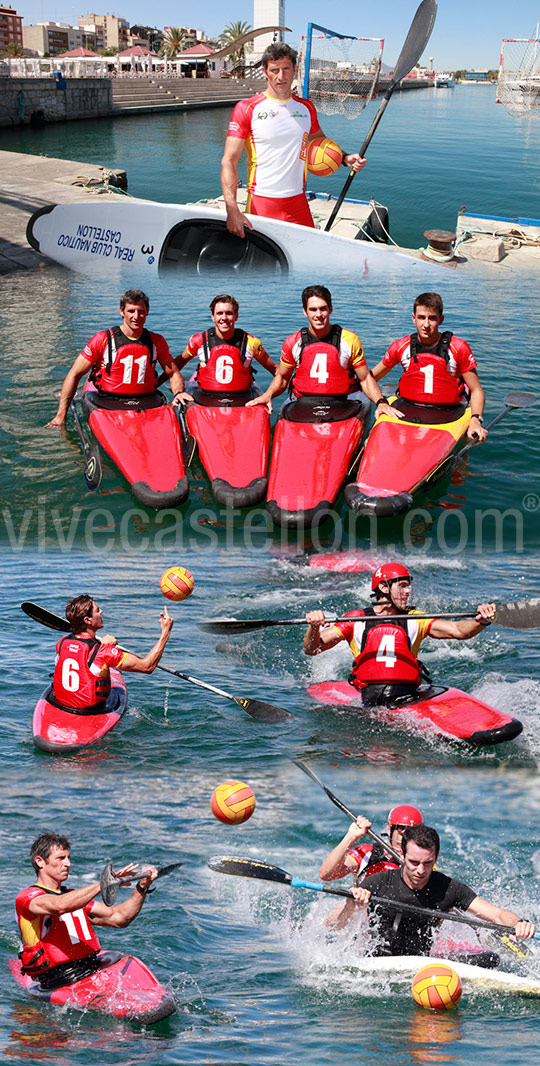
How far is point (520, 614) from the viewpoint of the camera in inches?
230

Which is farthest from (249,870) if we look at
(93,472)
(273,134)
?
(273,134)

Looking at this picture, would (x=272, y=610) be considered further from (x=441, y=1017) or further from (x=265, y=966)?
(x=441, y=1017)

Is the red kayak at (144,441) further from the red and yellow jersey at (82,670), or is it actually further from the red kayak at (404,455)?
the red and yellow jersey at (82,670)

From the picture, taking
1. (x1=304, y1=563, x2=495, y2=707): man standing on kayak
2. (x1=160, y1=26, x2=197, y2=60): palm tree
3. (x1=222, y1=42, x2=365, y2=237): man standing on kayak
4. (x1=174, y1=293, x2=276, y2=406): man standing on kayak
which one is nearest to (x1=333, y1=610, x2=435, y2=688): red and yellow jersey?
(x1=304, y1=563, x2=495, y2=707): man standing on kayak

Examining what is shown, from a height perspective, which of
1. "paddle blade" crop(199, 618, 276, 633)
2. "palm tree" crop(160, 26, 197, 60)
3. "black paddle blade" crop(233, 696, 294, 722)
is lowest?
"black paddle blade" crop(233, 696, 294, 722)

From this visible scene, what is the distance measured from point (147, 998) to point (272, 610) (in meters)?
3.27

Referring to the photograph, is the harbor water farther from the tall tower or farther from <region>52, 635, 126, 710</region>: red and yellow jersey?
the tall tower

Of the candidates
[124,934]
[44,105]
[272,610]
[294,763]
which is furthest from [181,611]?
[44,105]

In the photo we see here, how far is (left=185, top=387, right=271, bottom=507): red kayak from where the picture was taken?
7895 millimetres

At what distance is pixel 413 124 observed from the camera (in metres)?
58.6

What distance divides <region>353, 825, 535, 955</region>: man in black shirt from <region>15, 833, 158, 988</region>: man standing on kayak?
1192mm

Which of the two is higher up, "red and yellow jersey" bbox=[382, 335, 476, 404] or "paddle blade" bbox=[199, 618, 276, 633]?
"red and yellow jersey" bbox=[382, 335, 476, 404]

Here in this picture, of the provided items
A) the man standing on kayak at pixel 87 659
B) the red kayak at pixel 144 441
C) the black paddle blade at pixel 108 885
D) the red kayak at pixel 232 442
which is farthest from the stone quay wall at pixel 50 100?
the black paddle blade at pixel 108 885

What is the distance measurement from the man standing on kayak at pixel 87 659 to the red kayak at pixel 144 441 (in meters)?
2.14
